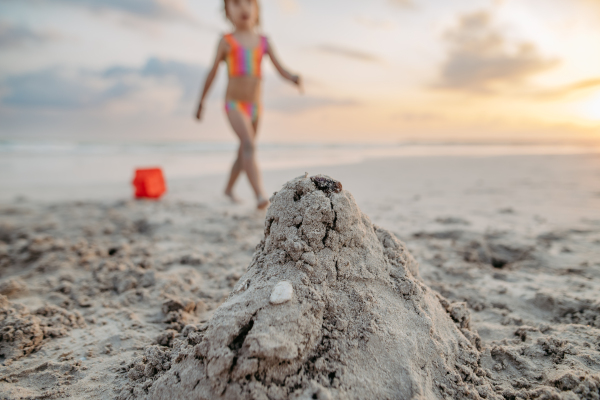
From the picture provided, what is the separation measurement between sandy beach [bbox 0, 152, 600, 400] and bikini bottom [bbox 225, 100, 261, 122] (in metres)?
1.10

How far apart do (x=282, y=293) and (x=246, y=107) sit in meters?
3.43

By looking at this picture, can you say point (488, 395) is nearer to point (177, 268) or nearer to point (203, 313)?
point (203, 313)

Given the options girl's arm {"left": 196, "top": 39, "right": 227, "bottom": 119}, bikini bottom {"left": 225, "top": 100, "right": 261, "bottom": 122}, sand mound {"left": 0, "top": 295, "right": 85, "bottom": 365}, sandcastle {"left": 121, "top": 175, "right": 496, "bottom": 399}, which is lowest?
sand mound {"left": 0, "top": 295, "right": 85, "bottom": 365}

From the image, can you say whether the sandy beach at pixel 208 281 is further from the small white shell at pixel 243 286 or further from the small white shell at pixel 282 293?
the small white shell at pixel 243 286

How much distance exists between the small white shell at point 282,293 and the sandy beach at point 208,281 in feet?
0.78

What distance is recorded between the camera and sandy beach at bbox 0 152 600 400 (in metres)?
1.27

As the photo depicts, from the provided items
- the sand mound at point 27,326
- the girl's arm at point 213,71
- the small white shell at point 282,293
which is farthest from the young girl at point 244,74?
the small white shell at point 282,293

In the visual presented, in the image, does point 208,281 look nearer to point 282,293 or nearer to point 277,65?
point 282,293

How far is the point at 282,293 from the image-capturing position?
1063 millimetres

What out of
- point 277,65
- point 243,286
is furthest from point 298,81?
point 243,286

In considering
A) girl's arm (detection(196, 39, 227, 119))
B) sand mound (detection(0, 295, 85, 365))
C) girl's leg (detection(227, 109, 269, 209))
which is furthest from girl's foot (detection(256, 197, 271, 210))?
sand mound (detection(0, 295, 85, 365))

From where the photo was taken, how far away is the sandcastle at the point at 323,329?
97cm

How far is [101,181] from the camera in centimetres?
634

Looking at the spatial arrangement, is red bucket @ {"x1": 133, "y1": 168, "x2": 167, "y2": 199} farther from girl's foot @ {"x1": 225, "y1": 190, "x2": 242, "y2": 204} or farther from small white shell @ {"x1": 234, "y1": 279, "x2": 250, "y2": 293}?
small white shell @ {"x1": 234, "y1": 279, "x2": 250, "y2": 293}
